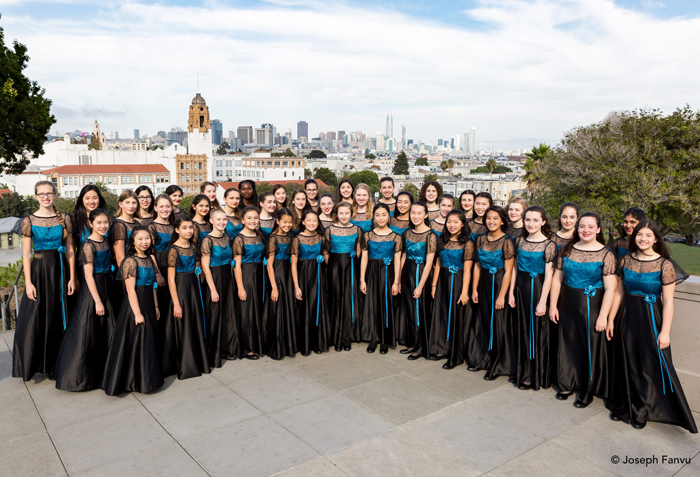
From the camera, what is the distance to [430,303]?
602 centimetres

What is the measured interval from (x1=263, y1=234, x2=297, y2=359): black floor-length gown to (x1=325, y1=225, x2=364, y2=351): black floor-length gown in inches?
20.0

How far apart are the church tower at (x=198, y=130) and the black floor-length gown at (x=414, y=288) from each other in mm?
107471

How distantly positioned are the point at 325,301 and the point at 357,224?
3.65ft

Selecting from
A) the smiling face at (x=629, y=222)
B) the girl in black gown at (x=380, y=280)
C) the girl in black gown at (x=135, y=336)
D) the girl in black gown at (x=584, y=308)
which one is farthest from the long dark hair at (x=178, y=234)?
the smiling face at (x=629, y=222)

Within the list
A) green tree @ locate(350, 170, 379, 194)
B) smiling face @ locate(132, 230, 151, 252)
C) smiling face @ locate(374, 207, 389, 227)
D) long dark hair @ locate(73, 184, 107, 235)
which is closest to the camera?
smiling face @ locate(132, 230, 151, 252)

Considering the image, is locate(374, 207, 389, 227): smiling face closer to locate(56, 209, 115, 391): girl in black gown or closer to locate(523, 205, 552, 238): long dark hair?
locate(523, 205, 552, 238): long dark hair

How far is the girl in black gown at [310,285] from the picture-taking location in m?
5.86

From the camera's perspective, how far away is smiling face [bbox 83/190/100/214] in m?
5.24

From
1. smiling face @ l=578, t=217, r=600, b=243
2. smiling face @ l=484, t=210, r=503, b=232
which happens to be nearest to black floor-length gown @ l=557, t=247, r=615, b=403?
smiling face @ l=578, t=217, r=600, b=243

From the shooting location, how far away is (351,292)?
6.11 metres

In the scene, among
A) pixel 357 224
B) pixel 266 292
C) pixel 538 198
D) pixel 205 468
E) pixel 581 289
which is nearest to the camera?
pixel 205 468

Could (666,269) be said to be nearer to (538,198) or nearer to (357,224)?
(357,224)

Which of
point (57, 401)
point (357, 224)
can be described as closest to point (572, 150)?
point (357, 224)

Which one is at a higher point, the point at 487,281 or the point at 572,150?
the point at 572,150
